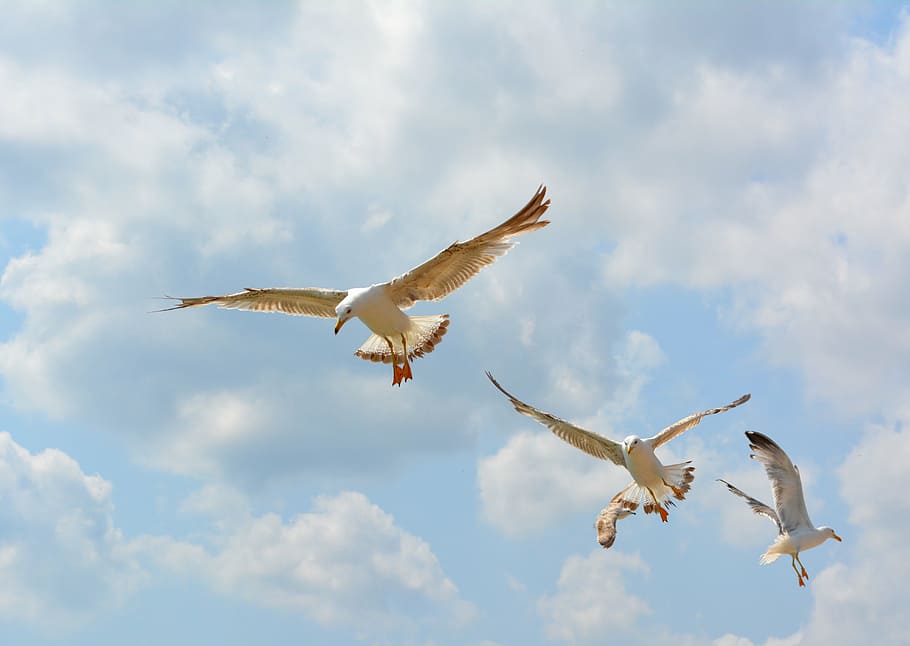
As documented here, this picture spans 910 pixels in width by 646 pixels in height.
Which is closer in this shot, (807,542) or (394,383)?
(394,383)

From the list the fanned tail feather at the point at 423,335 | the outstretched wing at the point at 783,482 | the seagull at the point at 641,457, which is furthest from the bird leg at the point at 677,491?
the fanned tail feather at the point at 423,335

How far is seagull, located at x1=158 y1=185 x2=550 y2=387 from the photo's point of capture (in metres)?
20.1

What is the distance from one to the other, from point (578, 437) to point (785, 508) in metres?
5.60

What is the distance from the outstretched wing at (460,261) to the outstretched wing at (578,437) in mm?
4230

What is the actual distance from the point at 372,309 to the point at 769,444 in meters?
10.6

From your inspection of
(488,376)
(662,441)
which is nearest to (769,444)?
(662,441)

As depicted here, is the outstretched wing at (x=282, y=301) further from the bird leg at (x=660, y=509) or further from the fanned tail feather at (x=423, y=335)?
the bird leg at (x=660, y=509)

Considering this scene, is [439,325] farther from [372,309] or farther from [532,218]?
[532,218]

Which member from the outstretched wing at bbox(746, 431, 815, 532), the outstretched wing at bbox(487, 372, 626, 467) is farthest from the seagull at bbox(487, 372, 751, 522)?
the outstretched wing at bbox(746, 431, 815, 532)

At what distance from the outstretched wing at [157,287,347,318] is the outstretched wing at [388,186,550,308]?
1345mm

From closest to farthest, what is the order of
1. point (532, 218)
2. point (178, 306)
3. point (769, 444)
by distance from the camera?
1. point (532, 218)
2. point (178, 306)
3. point (769, 444)

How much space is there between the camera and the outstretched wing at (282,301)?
2250 cm

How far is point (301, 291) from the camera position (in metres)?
22.5

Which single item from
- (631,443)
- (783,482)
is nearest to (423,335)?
(631,443)
